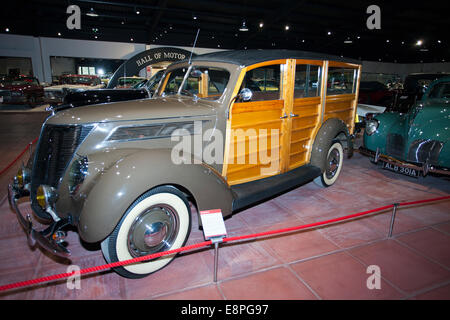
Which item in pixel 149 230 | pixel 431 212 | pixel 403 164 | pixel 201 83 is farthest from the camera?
pixel 403 164

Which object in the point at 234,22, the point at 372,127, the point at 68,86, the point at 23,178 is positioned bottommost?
the point at 23,178

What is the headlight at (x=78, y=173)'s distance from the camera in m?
2.20

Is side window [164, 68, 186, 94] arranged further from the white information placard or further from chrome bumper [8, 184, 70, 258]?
chrome bumper [8, 184, 70, 258]

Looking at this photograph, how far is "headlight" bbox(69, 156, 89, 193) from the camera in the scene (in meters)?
2.20

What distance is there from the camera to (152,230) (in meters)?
2.34

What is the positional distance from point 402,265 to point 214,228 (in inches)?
74.4

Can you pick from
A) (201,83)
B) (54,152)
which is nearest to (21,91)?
(201,83)

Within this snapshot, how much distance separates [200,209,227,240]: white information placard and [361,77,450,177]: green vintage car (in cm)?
345

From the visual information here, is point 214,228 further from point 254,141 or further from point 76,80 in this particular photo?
point 76,80

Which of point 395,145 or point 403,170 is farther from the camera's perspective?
point 395,145

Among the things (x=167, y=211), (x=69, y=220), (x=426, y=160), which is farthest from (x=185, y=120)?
(x=426, y=160)

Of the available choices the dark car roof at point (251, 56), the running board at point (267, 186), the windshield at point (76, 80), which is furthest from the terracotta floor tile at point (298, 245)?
the windshield at point (76, 80)

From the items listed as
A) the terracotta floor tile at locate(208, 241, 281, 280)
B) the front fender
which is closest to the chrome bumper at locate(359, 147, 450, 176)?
the terracotta floor tile at locate(208, 241, 281, 280)

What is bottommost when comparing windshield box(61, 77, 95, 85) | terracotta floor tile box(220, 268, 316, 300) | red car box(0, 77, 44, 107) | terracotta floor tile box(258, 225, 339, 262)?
terracotta floor tile box(220, 268, 316, 300)
